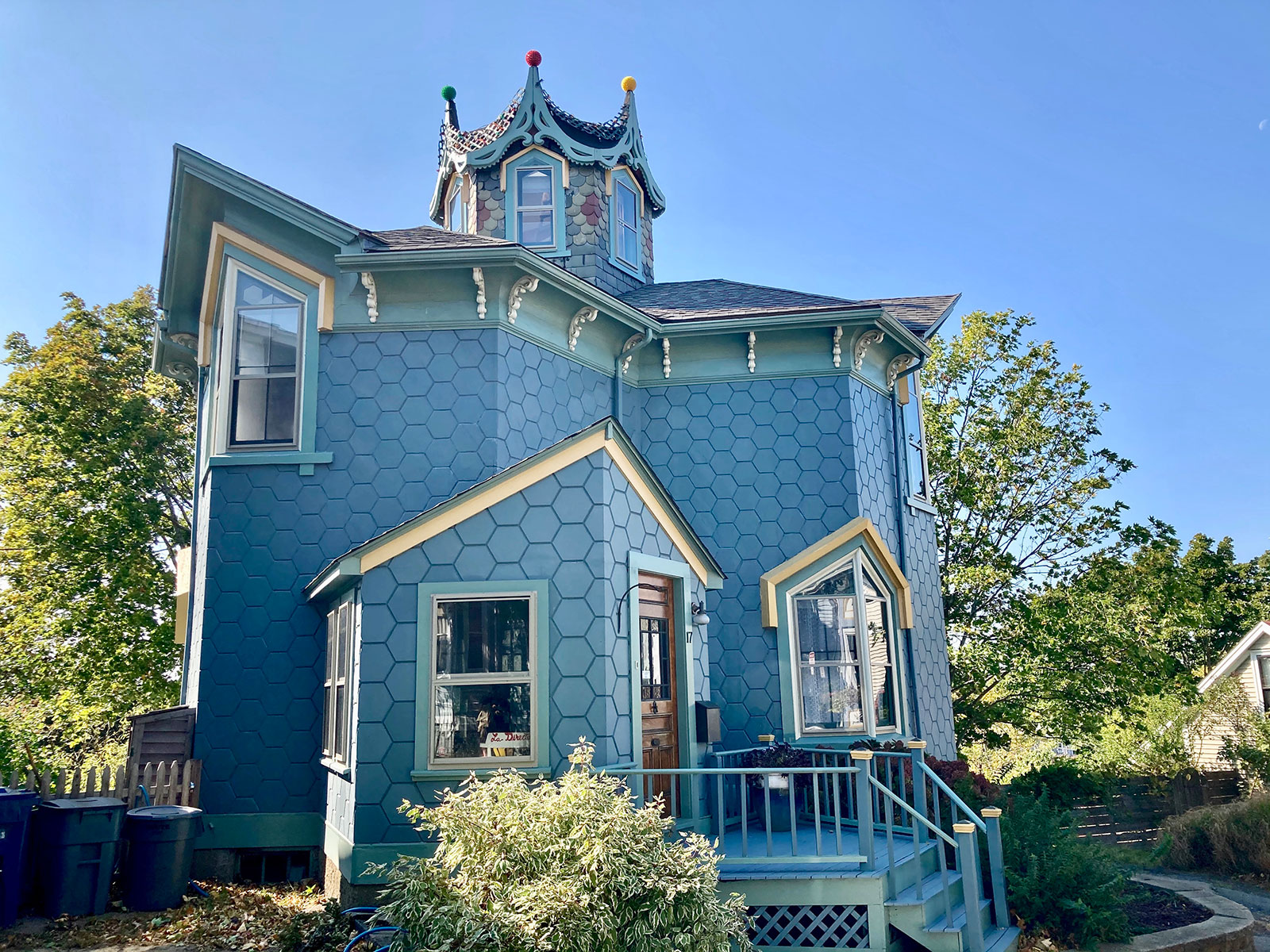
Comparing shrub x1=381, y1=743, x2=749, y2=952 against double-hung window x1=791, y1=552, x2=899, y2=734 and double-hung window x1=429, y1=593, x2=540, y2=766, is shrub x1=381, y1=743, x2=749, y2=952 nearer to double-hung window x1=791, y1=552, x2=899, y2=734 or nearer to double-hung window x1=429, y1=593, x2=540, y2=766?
double-hung window x1=429, y1=593, x2=540, y2=766

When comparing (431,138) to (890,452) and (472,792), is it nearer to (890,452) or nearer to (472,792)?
(890,452)

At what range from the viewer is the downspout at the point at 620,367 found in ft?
38.1

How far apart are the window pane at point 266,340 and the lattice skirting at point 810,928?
701 centimetres

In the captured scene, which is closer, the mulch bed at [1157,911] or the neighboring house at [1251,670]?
the mulch bed at [1157,911]

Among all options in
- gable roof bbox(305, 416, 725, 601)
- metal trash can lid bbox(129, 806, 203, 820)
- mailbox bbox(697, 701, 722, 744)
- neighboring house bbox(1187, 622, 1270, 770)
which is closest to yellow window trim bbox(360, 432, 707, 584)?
gable roof bbox(305, 416, 725, 601)

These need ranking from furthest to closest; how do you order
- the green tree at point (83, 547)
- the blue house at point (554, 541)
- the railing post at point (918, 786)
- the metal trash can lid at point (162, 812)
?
the green tree at point (83, 547) < the metal trash can lid at point (162, 812) < the railing post at point (918, 786) < the blue house at point (554, 541)

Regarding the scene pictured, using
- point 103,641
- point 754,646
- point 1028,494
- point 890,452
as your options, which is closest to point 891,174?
point 890,452

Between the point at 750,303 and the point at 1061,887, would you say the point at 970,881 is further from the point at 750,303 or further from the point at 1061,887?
the point at 750,303

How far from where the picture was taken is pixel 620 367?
11.8 metres

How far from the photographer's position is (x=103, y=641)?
18922mm

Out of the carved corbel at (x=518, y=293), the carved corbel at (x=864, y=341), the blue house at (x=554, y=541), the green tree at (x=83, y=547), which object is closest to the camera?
the blue house at (x=554, y=541)

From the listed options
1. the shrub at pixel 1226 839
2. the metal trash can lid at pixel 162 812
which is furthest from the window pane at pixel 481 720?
the shrub at pixel 1226 839

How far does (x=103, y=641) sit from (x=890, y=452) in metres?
15.1

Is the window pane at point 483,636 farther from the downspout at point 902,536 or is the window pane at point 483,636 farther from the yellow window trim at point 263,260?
the downspout at point 902,536
